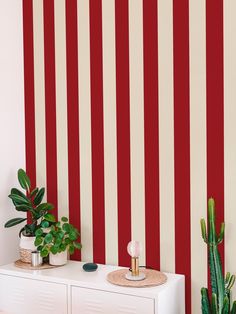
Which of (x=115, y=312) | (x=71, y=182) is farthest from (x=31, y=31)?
(x=115, y=312)

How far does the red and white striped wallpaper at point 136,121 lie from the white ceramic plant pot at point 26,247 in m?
0.27

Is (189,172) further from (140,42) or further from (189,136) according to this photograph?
(140,42)

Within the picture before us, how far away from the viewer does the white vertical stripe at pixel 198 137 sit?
8.70 ft

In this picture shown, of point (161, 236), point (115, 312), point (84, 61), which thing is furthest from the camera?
point (84, 61)

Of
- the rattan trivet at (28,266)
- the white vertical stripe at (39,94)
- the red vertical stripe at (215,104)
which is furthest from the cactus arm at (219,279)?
the white vertical stripe at (39,94)

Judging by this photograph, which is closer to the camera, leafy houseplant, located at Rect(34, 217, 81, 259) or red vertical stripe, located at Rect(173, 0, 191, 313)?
red vertical stripe, located at Rect(173, 0, 191, 313)

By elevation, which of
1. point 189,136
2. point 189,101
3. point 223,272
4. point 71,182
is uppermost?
point 189,101

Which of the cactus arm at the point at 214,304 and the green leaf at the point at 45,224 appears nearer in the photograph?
the cactus arm at the point at 214,304

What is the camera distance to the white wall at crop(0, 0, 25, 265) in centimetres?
301

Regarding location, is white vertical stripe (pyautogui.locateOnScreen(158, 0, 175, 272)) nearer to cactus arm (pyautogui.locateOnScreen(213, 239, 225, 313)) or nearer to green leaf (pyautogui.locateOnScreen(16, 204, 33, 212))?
cactus arm (pyautogui.locateOnScreen(213, 239, 225, 313))

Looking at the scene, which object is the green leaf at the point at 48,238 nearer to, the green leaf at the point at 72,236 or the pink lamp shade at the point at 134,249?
the green leaf at the point at 72,236

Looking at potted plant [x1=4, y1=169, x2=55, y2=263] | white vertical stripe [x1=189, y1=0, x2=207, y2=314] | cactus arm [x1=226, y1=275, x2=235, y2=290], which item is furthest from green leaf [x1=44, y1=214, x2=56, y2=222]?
cactus arm [x1=226, y1=275, x2=235, y2=290]

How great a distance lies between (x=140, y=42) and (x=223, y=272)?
125 centimetres

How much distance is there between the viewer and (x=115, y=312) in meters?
2.57
